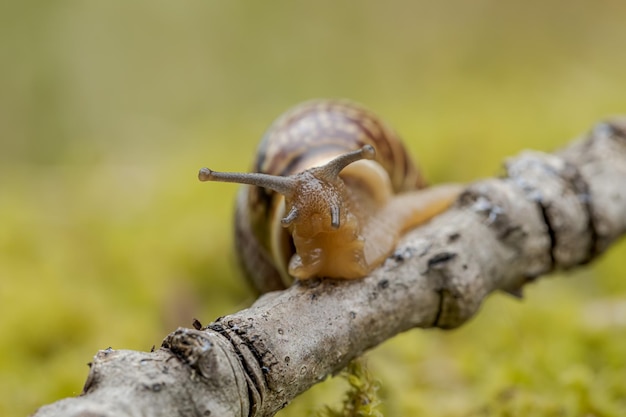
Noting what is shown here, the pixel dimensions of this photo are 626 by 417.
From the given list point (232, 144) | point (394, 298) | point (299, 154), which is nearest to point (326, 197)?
point (394, 298)

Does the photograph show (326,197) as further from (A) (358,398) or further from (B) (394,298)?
(A) (358,398)

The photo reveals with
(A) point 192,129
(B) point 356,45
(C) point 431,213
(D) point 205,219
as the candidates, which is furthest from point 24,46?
(C) point 431,213

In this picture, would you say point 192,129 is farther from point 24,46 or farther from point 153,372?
point 153,372

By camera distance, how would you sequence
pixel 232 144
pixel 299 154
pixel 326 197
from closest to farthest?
pixel 326 197 → pixel 299 154 → pixel 232 144

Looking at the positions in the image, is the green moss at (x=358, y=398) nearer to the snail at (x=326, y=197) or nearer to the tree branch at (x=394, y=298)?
the tree branch at (x=394, y=298)

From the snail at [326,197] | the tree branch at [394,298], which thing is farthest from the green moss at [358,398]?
the snail at [326,197]

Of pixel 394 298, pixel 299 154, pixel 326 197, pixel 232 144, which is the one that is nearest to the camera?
pixel 394 298
